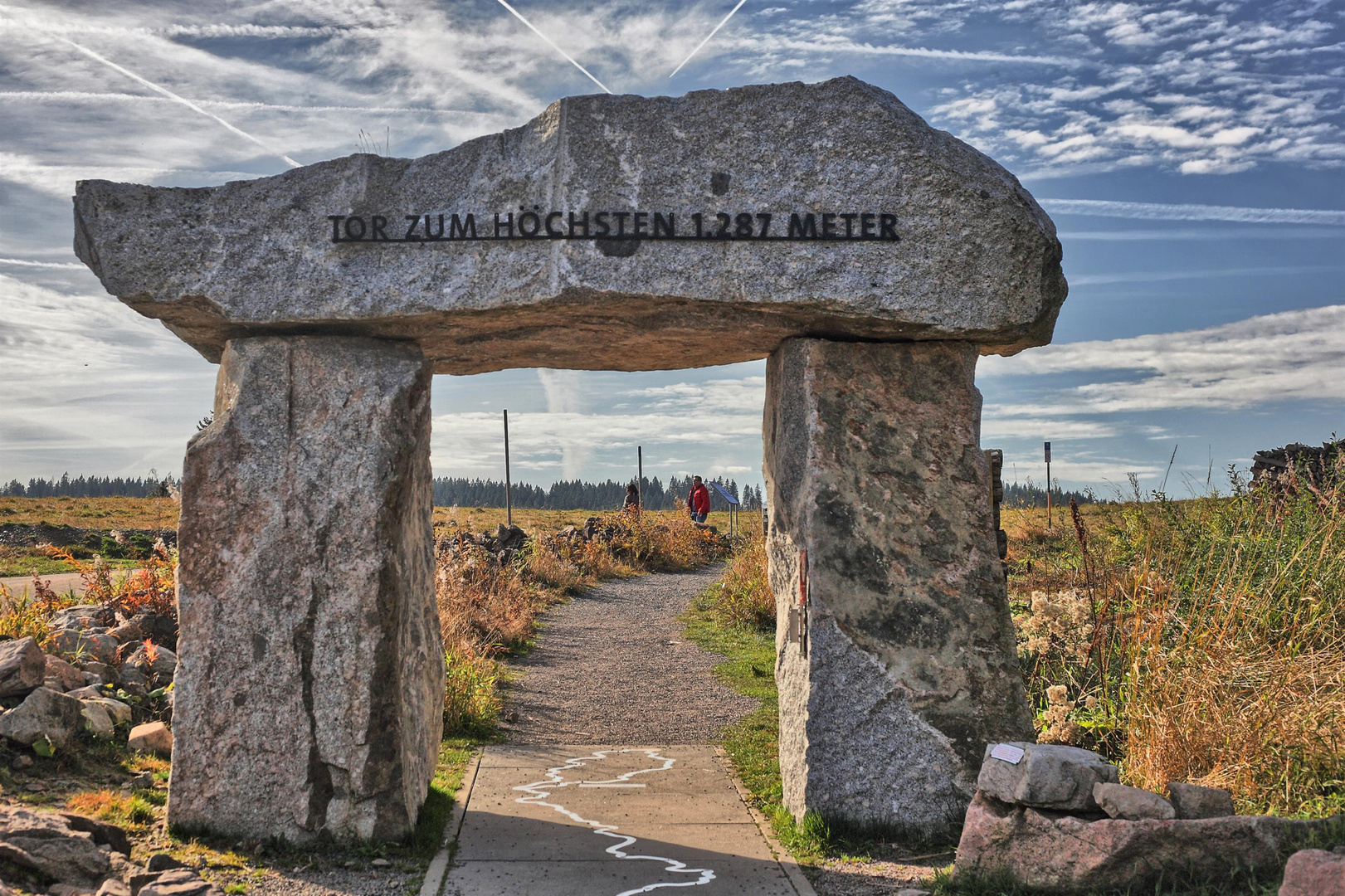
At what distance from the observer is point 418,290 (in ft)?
16.2

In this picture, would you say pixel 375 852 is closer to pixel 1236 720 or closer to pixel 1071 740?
pixel 1071 740

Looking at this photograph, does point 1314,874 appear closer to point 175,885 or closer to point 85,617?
point 175,885

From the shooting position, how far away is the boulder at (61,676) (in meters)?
6.16

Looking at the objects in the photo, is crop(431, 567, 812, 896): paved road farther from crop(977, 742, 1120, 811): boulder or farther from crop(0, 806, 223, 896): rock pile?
crop(0, 806, 223, 896): rock pile

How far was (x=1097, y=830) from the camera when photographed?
400 centimetres

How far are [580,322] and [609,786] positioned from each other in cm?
288

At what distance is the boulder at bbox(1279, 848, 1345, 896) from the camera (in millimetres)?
3186

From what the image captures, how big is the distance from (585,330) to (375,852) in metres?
2.80

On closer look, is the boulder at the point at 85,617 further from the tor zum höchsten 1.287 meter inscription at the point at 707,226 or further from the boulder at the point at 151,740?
the tor zum höchsten 1.287 meter inscription at the point at 707,226

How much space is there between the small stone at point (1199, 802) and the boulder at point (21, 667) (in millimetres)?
6030

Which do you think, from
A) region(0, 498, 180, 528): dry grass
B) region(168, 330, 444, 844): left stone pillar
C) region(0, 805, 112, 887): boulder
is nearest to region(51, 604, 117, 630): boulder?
region(168, 330, 444, 844): left stone pillar

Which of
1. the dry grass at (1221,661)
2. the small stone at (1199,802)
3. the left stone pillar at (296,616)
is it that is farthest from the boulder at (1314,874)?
the left stone pillar at (296,616)

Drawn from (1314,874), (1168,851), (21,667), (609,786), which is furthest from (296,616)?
(1314,874)

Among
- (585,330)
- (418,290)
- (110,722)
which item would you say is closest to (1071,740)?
(585,330)
